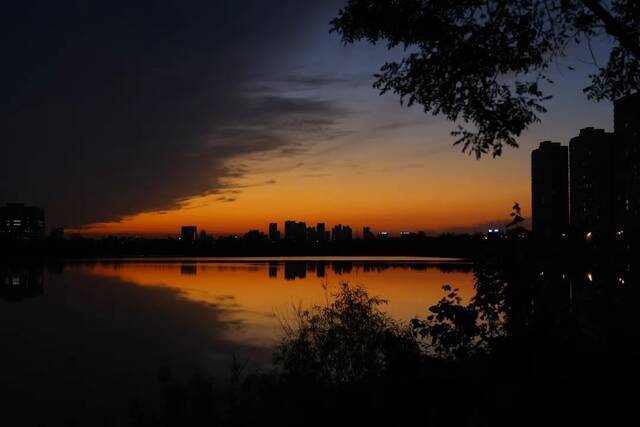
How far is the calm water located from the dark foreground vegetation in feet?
6.70

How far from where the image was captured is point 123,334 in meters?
31.1

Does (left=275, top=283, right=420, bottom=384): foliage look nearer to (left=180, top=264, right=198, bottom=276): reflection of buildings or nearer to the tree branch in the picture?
the tree branch

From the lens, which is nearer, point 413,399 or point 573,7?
point 413,399

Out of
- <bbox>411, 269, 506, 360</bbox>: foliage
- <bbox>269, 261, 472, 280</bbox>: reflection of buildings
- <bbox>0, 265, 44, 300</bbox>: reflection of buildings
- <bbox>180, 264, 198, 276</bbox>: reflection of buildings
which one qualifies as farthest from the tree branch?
<bbox>180, 264, 198, 276</bbox>: reflection of buildings

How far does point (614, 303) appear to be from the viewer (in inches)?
663

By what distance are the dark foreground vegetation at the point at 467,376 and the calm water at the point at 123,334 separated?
2.04m

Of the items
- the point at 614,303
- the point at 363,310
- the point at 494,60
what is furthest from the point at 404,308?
the point at 494,60

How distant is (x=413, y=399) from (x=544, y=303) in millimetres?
3719

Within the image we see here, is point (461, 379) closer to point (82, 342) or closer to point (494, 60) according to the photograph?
point (494, 60)

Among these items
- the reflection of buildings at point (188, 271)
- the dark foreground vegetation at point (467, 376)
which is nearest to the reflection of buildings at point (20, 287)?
the reflection of buildings at point (188, 271)

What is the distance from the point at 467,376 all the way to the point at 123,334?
79.8 feet

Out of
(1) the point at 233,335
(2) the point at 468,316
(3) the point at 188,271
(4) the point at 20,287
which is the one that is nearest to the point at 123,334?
(1) the point at 233,335

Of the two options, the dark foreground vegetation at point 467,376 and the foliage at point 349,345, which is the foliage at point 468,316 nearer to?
the dark foreground vegetation at point 467,376

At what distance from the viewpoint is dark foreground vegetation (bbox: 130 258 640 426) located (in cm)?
864
